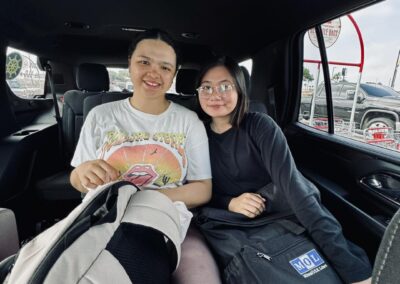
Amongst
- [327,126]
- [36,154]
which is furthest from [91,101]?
[327,126]

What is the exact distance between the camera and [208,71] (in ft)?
4.28

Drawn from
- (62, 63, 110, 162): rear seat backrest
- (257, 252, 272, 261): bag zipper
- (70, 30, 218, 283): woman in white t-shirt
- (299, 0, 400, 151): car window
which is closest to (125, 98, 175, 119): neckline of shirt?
(70, 30, 218, 283): woman in white t-shirt

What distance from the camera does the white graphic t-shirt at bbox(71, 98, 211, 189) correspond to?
3.83 ft

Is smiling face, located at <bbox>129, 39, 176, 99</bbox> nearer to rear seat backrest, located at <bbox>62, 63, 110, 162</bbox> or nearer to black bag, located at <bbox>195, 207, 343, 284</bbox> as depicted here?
black bag, located at <bbox>195, 207, 343, 284</bbox>

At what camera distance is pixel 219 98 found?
124cm

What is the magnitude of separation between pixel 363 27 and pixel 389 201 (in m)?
1.02

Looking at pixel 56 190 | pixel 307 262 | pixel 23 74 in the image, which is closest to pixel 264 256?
pixel 307 262

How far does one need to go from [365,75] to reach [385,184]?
70cm

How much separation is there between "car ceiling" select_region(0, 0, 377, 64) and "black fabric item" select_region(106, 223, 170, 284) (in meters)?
1.58

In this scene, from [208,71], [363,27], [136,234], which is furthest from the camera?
[363,27]

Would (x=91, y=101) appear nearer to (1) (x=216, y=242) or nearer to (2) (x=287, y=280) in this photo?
(1) (x=216, y=242)

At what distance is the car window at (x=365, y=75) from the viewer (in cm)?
147

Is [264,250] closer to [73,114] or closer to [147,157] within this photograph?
[147,157]

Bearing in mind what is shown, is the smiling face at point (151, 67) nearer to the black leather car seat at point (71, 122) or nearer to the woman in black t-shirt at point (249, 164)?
the woman in black t-shirt at point (249, 164)
